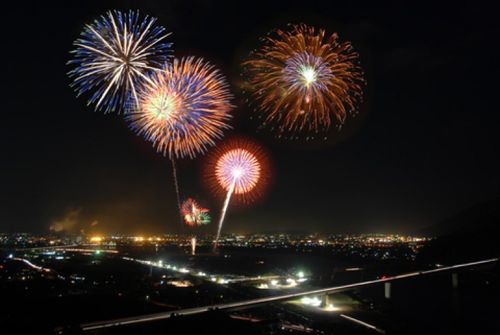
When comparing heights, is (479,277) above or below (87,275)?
above

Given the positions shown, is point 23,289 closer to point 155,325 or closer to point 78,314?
point 78,314

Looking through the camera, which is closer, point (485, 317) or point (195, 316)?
point (195, 316)

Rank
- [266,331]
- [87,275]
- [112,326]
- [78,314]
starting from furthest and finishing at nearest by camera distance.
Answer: [87,275] → [78,314] → [266,331] → [112,326]

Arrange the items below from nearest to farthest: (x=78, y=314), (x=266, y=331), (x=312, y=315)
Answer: (x=266, y=331)
(x=78, y=314)
(x=312, y=315)

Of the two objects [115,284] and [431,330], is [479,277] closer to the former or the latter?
[431,330]

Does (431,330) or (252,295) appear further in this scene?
(252,295)

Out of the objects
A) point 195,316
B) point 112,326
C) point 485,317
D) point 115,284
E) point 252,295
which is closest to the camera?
point 112,326

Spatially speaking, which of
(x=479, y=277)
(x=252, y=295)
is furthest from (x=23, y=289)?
(x=479, y=277)

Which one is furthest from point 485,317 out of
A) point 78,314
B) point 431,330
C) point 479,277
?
point 78,314

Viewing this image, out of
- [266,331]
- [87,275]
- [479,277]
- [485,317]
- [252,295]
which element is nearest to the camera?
[266,331]
